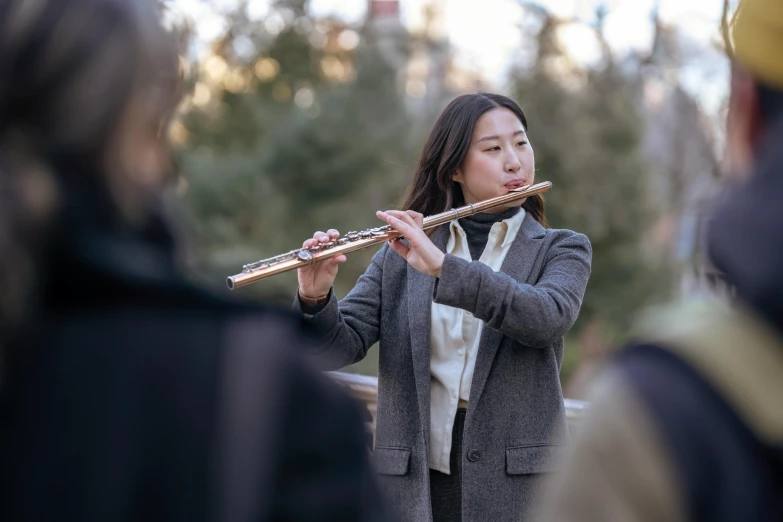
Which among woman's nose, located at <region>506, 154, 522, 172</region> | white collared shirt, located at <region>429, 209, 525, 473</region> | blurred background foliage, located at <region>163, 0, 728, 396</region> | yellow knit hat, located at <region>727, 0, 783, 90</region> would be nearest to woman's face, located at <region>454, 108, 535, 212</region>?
woman's nose, located at <region>506, 154, 522, 172</region>

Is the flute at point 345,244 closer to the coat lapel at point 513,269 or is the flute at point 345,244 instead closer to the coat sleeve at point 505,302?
the coat lapel at point 513,269

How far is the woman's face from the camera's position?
2705 mm

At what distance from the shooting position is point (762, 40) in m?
0.98

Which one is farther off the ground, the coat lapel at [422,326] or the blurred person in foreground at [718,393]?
the coat lapel at [422,326]

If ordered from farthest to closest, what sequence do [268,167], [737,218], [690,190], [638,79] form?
[690,190], [638,79], [268,167], [737,218]

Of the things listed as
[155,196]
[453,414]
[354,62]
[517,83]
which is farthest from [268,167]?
[155,196]

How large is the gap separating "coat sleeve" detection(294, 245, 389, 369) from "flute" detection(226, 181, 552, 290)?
0.37ft

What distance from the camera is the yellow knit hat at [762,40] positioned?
0.97 m

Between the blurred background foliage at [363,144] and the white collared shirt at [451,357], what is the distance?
8.24m

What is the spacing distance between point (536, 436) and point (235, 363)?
63.7 inches

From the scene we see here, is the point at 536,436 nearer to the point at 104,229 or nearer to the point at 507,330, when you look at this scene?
the point at 507,330

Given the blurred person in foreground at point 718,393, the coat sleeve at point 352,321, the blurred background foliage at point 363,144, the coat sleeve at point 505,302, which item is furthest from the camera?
the blurred background foliage at point 363,144

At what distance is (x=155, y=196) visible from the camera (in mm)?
977

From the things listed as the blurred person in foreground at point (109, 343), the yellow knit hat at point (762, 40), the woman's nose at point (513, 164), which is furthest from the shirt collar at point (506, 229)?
the blurred person in foreground at point (109, 343)
